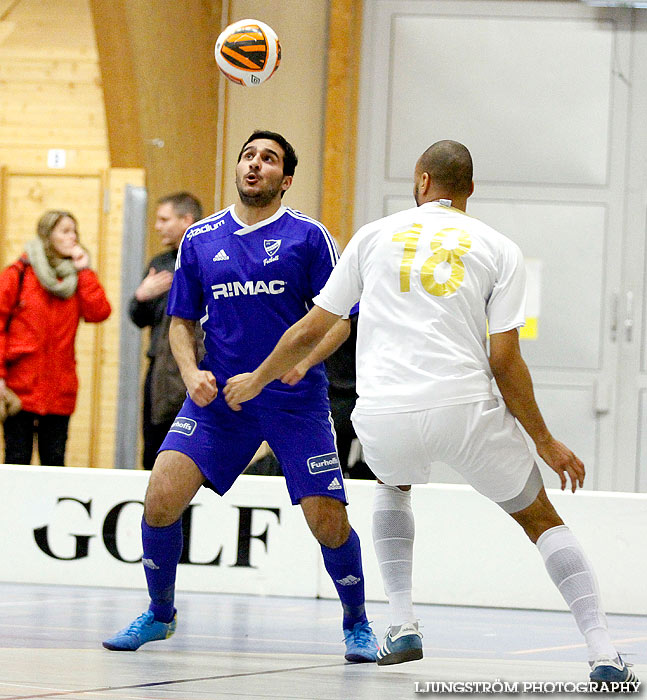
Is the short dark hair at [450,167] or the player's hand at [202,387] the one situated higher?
the short dark hair at [450,167]

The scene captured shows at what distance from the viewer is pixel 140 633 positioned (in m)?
4.20

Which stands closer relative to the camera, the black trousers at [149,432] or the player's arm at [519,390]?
the player's arm at [519,390]

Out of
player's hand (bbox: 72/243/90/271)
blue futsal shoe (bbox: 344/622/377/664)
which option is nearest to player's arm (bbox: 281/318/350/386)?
blue futsal shoe (bbox: 344/622/377/664)

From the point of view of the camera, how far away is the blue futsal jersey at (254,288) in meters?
4.25

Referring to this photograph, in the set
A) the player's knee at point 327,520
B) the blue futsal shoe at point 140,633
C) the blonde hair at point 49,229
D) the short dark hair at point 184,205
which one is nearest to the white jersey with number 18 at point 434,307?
the player's knee at point 327,520

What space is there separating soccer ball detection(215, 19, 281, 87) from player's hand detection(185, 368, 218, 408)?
2245 mm

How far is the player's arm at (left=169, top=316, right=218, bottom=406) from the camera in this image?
4.14 metres

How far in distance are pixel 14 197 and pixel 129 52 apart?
2.29 metres

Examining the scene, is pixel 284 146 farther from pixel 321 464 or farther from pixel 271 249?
pixel 321 464

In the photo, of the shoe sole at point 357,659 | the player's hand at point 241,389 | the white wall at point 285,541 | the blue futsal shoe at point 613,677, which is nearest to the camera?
the blue futsal shoe at point 613,677

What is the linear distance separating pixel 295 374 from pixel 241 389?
0.72ft

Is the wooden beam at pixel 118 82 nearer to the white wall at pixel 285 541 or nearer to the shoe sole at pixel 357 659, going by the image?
the white wall at pixel 285 541

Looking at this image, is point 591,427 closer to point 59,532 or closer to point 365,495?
point 365,495

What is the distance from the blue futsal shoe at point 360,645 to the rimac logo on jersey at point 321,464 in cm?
56
